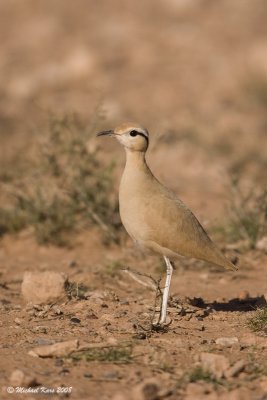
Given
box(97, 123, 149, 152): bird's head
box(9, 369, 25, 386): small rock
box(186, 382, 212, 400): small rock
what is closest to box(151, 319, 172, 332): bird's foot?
box(186, 382, 212, 400): small rock

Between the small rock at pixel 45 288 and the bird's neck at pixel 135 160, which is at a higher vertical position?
the bird's neck at pixel 135 160

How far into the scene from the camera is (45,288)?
5750mm

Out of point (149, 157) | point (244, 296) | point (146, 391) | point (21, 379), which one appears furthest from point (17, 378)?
point (149, 157)

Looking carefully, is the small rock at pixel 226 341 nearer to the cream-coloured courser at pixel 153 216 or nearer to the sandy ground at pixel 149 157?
the sandy ground at pixel 149 157

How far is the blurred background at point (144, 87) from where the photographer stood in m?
9.48

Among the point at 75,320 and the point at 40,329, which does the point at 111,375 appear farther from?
the point at 75,320

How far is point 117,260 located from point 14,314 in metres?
2.06

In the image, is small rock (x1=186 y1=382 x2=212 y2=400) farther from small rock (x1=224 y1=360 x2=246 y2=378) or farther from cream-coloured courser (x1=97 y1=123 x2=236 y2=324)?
cream-coloured courser (x1=97 y1=123 x2=236 y2=324)

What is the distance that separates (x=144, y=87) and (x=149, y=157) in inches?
233

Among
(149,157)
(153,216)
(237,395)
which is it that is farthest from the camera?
(149,157)

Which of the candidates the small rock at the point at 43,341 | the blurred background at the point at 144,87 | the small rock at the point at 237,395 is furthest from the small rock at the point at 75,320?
the blurred background at the point at 144,87

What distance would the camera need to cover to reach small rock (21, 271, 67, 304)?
225 inches

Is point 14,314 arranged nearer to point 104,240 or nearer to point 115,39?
point 104,240

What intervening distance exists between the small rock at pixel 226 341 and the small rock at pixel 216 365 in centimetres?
45
